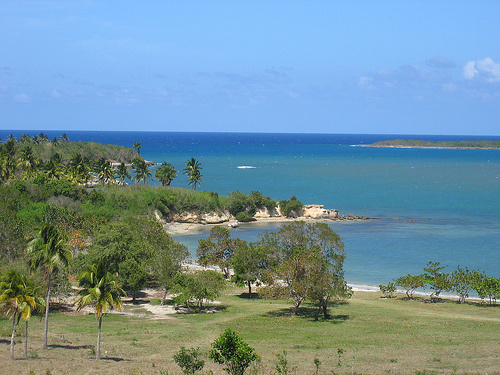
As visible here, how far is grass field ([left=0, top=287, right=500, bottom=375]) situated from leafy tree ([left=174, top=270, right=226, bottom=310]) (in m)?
1.68

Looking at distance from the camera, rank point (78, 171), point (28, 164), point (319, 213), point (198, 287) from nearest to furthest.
Answer: point (198, 287) → point (319, 213) → point (28, 164) → point (78, 171)

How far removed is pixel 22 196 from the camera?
78062 mm

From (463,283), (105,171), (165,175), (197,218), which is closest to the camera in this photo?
(463,283)

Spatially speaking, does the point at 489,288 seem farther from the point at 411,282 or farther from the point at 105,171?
the point at 105,171

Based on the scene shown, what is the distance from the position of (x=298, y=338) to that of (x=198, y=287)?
485 inches

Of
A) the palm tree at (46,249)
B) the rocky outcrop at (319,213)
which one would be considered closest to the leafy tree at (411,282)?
the palm tree at (46,249)

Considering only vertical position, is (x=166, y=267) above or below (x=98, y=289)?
below

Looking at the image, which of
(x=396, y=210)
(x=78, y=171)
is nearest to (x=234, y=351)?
(x=396, y=210)

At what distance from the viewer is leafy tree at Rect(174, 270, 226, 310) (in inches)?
1670

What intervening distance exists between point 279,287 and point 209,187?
323 ft

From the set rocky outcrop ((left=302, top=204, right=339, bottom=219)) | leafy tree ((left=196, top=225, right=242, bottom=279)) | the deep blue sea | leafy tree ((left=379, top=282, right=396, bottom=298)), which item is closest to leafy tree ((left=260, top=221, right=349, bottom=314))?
leafy tree ((left=196, top=225, right=242, bottom=279))

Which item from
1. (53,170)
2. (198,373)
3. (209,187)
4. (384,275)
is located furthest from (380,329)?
(209,187)

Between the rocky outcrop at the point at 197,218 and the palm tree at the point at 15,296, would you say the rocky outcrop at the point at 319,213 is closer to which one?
the rocky outcrop at the point at 197,218

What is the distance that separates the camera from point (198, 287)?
1681 inches
